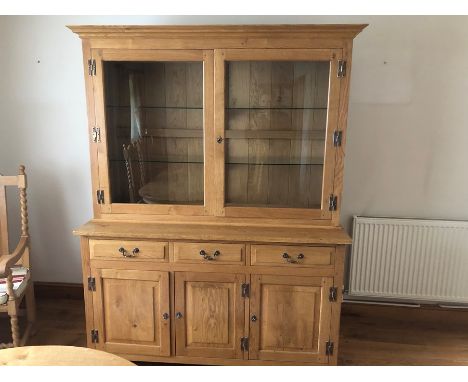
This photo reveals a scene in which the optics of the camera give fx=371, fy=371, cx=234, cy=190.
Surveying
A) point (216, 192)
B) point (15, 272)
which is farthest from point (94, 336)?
point (216, 192)

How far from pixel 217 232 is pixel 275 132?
0.64 meters

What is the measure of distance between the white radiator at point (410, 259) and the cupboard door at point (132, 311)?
1.25 meters

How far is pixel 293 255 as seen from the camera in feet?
6.25

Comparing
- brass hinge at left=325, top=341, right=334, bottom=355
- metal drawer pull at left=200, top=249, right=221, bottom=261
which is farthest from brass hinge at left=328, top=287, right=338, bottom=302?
metal drawer pull at left=200, top=249, right=221, bottom=261

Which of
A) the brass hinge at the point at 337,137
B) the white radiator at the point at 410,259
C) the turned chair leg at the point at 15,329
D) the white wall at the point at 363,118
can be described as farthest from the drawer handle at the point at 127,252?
the white radiator at the point at 410,259

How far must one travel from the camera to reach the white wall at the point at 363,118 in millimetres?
2236

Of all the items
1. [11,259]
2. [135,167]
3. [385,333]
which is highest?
[135,167]

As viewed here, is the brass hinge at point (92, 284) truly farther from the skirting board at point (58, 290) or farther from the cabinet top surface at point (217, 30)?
the cabinet top surface at point (217, 30)

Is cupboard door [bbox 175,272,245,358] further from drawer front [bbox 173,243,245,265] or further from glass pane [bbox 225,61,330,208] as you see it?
glass pane [bbox 225,61,330,208]

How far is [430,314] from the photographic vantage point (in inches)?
99.2

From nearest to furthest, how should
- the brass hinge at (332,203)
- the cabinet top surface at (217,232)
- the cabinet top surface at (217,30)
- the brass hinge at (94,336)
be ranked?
1. the cabinet top surface at (217,30)
2. the cabinet top surface at (217,232)
3. the brass hinge at (332,203)
4. the brass hinge at (94,336)

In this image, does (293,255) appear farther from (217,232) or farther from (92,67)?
(92,67)

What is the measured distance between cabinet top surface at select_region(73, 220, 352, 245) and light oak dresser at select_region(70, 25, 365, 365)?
0.01 metres
